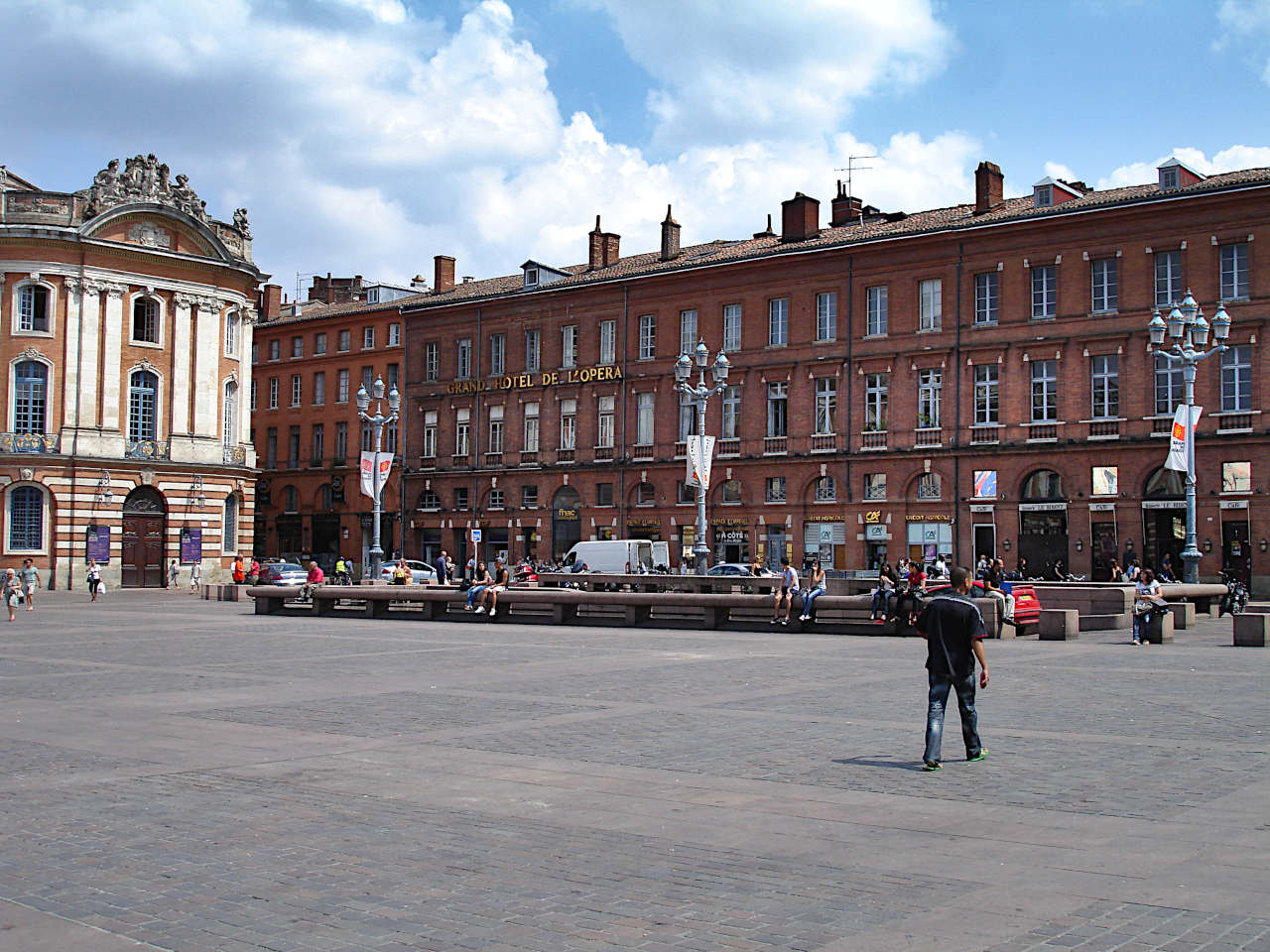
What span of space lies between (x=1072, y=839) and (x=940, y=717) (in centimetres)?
281

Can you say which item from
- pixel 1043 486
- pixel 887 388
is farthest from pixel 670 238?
pixel 1043 486

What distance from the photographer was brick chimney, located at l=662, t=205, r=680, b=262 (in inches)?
2731

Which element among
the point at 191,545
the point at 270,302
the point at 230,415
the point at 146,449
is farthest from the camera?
the point at 270,302

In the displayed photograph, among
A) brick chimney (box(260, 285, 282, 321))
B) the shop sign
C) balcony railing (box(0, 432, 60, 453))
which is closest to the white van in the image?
the shop sign

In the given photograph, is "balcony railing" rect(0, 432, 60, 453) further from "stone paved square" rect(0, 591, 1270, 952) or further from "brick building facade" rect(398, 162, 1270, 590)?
"stone paved square" rect(0, 591, 1270, 952)

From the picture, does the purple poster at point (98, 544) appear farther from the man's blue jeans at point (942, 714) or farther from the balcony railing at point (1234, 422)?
the man's blue jeans at point (942, 714)

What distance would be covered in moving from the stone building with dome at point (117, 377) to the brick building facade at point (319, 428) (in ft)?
45.8

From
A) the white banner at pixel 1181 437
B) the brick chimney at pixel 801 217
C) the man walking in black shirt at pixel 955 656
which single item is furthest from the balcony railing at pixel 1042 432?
the man walking in black shirt at pixel 955 656

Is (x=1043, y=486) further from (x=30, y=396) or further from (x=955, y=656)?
(x=955, y=656)

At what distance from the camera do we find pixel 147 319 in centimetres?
6194

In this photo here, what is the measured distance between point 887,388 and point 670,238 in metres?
16.2

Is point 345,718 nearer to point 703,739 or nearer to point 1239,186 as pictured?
point 703,739

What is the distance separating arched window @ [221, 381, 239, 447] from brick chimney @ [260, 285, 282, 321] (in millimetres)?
24776

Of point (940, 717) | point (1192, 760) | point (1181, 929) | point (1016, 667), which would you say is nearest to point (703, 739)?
point (940, 717)
